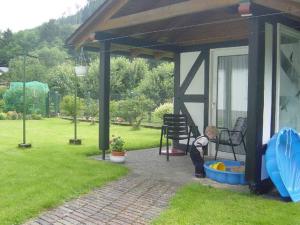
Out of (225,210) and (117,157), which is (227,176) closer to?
(225,210)

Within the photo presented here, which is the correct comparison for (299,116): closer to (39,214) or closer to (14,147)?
(39,214)

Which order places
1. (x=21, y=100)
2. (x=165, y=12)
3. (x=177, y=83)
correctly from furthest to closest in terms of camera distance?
(x=21, y=100)
(x=177, y=83)
(x=165, y=12)

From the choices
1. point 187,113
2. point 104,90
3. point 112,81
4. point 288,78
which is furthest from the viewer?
point 112,81

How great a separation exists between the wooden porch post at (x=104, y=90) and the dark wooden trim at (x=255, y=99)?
314 centimetres

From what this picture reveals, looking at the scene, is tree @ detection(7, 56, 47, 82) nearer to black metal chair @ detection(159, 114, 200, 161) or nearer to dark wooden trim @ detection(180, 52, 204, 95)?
dark wooden trim @ detection(180, 52, 204, 95)

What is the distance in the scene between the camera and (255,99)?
522 cm

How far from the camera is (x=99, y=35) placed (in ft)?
24.4

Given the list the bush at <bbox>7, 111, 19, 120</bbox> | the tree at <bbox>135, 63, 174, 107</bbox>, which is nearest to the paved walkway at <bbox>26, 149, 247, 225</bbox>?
the tree at <bbox>135, 63, 174, 107</bbox>

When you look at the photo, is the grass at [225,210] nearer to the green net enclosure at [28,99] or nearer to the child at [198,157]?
the child at [198,157]

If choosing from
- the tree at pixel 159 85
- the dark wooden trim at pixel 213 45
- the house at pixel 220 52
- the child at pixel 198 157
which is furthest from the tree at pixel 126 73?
the child at pixel 198 157

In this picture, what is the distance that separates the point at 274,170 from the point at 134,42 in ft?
13.4

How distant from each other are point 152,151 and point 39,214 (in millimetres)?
4660

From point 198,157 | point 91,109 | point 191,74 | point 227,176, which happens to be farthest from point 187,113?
point 91,109

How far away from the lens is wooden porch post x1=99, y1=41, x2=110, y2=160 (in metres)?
7.49
